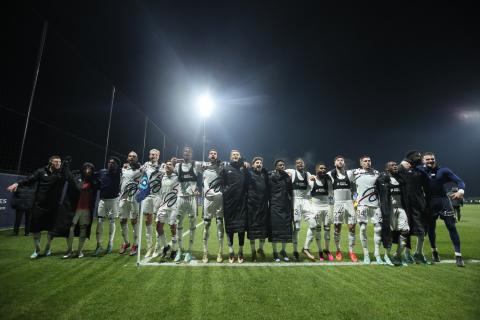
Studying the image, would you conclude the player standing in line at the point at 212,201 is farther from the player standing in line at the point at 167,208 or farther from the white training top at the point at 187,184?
the player standing in line at the point at 167,208

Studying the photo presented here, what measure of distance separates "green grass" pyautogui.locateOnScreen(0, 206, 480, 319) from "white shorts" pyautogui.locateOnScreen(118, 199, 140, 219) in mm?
1505

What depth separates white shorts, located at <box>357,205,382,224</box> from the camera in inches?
245

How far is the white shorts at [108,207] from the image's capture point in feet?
22.4

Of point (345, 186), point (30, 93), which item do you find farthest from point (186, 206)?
point (30, 93)

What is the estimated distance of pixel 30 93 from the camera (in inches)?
413

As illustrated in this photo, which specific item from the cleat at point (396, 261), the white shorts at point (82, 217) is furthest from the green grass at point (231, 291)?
the white shorts at point (82, 217)

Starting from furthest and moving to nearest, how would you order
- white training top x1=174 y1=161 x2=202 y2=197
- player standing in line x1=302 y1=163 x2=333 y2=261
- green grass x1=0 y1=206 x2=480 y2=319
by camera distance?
player standing in line x1=302 y1=163 x2=333 y2=261
white training top x1=174 y1=161 x2=202 y2=197
green grass x1=0 y1=206 x2=480 y2=319

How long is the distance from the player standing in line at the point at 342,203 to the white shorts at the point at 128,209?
5.67 metres

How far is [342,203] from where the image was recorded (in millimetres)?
6531

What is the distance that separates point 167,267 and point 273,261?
2.54 m

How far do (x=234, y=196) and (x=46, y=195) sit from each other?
15.9 ft

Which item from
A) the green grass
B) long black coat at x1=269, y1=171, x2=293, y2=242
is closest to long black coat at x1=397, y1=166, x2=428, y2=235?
the green grass

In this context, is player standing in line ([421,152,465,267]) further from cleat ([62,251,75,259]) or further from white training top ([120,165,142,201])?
cleat ([62,251,75,259])

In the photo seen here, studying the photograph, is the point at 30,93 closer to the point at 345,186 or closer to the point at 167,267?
the point at 167,267
